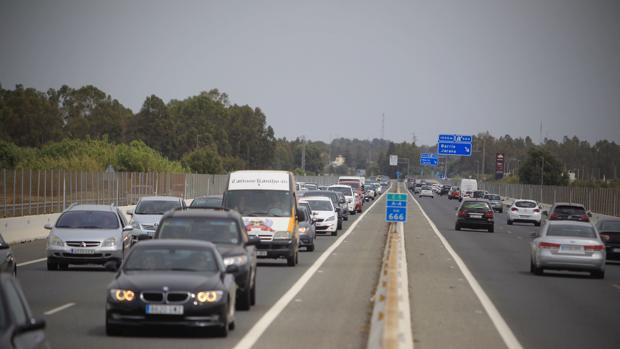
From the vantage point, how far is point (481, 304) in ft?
66.9

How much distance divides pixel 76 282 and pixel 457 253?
16.4 m

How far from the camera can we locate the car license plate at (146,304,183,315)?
1434cm

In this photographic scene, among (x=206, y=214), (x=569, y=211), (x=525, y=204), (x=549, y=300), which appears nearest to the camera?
(x=206, y=214)

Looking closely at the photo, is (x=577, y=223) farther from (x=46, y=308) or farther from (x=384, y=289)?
(x=46, y=308)

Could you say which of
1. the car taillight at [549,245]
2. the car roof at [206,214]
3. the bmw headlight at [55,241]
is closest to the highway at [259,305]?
the bmw headlight at [55,241]

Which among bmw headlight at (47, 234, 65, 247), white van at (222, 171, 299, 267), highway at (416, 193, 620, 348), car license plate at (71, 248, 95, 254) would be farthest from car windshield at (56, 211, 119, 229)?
highway at (416, 193, 620, 348)

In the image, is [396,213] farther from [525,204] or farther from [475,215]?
[525,204]

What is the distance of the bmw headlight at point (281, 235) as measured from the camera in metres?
28.2

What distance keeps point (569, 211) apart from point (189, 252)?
39137 mm

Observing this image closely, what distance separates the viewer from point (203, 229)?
758 inches

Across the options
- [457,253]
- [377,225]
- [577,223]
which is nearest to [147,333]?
[577,223]

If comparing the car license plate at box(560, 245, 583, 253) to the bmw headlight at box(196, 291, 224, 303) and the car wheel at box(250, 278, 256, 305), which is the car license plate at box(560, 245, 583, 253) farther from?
the bmw headlight at box(196, 291, 224, 303)

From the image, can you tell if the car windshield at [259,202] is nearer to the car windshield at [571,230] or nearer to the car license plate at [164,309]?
the car windshield at [571,230]

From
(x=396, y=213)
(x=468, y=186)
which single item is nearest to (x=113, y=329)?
(x=396, y=213)
